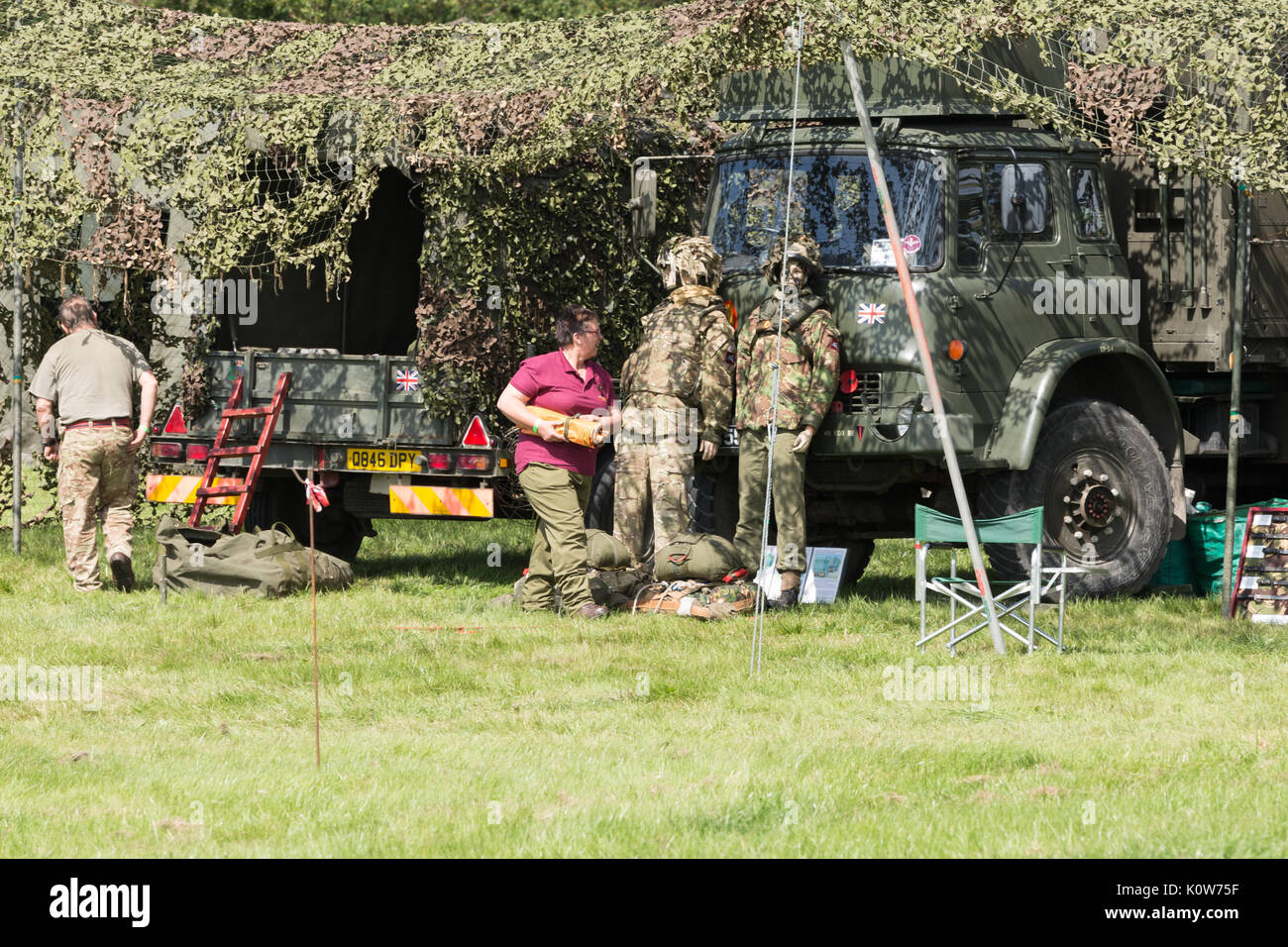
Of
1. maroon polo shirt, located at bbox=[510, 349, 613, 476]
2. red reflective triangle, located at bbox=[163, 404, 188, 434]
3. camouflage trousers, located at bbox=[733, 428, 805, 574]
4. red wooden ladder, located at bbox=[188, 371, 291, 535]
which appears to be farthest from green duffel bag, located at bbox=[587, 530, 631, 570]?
red reflective triangle, located at bbox=[163, 404, 188, 434]

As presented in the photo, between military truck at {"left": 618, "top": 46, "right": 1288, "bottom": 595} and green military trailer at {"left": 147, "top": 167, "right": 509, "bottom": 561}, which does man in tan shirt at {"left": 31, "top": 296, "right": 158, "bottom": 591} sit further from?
military truck at {"left": 618, "top": 46, "right": 1288, "bottom": 595}

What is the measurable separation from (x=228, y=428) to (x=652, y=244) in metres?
3.06

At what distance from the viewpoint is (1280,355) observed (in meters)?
12.2

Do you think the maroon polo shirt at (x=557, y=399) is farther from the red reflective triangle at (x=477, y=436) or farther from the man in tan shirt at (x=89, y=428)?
the man in tan shirt at (x=89, y=428)

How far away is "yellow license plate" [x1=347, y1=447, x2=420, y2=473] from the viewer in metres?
12.5

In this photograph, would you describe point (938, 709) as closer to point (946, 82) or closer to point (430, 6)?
point (946, 82)

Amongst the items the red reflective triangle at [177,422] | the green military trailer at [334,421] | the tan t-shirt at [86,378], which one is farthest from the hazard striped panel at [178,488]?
the tan t-shirt at [86,378]

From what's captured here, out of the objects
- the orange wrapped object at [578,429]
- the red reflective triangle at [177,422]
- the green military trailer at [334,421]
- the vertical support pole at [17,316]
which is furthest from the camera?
the red reflective triangle at [177,422]

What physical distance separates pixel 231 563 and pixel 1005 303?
4.92 m

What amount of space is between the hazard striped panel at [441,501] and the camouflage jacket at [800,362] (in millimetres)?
1912

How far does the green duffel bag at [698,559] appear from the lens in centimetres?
1120

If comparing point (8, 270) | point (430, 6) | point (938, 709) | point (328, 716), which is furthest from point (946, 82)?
point (430, 6)

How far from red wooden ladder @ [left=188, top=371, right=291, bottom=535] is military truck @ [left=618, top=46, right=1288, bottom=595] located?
2.78m

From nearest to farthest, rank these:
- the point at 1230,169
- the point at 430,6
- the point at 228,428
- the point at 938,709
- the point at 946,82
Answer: the point at 938,709 < the point at 1230,169 < the point at 946,82 < the point at 228,428 < the point at 430,6
